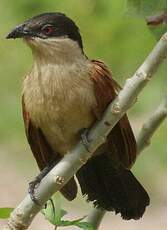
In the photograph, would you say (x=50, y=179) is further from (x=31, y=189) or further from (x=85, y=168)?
(x=85, y=168)

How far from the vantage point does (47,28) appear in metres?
3.18

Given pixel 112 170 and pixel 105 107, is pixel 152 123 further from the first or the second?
pixel 112 170

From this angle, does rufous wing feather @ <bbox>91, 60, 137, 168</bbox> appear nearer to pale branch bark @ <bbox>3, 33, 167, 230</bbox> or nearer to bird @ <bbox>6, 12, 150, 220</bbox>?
bird @ <bbox>6, 12, 150, 220</bbox>

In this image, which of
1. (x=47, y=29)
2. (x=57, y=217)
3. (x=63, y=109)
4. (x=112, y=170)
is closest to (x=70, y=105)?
(x=63, y=109)

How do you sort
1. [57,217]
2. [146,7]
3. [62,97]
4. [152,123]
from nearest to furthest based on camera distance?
1. [146,7]
2. [57,217]
3. [152,123]
4. [62,97]

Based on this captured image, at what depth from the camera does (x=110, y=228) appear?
7.62 m

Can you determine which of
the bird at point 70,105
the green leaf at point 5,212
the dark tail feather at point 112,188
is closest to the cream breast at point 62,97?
the bird at point 70,105

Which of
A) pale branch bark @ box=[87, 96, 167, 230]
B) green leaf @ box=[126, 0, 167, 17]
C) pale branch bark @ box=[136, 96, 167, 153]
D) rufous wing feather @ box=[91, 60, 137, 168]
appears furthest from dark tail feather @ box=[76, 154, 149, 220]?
green leaf @ box=[126, 0, 167, 17]

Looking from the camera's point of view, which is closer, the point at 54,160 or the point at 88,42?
the point at 54,160

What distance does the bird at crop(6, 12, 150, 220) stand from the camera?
3.11m

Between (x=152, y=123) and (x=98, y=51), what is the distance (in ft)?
4.73

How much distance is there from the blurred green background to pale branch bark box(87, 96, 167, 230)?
54 centimetres

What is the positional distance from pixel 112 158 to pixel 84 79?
1.42ft

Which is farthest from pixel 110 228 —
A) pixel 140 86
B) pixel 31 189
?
pixel 140 86
